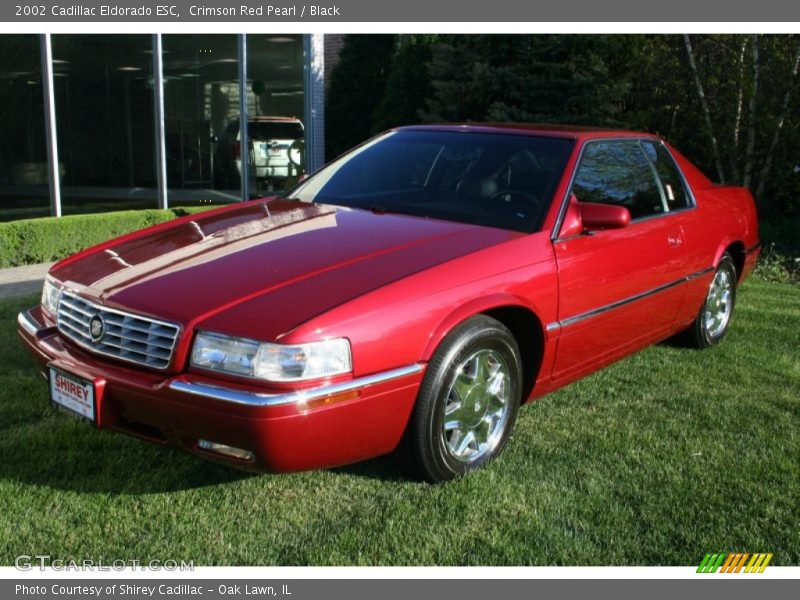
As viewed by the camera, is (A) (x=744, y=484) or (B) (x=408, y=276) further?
(A) (x=744, y=484)

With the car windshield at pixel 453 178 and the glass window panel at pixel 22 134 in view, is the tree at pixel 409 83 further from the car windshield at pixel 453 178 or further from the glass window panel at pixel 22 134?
the car windshield at pixel 453 178

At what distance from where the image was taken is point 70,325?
3488 millimetres

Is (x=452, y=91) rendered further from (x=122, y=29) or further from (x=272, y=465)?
(x=272, y=465)

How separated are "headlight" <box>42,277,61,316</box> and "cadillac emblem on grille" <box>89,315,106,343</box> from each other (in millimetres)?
426

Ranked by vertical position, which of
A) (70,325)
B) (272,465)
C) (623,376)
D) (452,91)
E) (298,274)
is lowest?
(623,376)

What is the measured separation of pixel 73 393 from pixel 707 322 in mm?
4328

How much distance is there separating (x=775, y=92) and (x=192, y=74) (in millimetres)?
8393

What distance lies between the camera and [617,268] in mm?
4324

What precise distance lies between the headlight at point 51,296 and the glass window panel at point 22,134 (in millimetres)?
7017

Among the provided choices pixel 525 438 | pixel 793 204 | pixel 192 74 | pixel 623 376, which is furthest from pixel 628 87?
pixel 525 438

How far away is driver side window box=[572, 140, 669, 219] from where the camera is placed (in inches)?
172

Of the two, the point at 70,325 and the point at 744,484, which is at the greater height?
the point at 70,325
